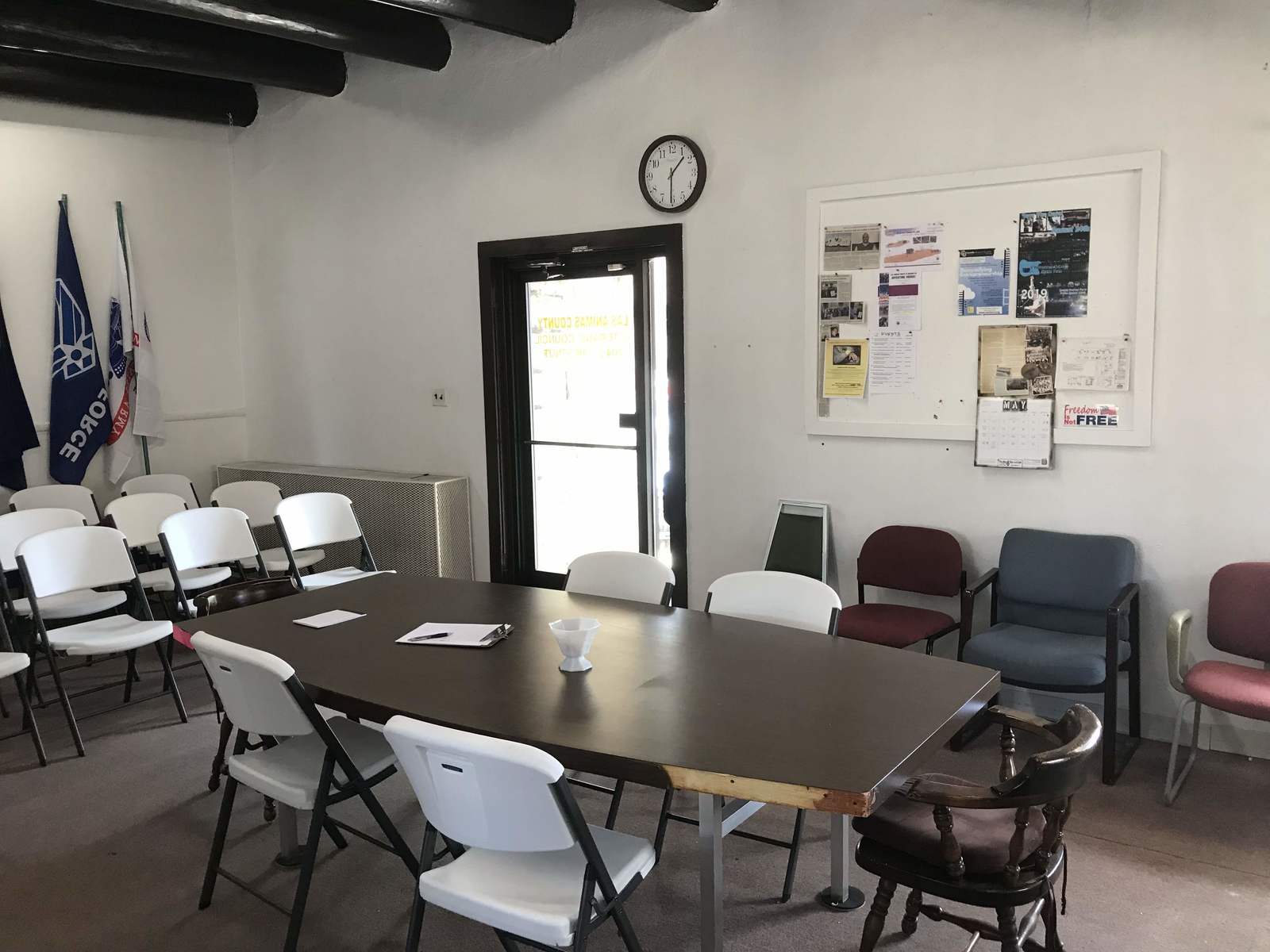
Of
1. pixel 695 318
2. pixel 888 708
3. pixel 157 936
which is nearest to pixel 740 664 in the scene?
pixel 888 708

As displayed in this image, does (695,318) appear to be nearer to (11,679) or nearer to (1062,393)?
(1062,393)

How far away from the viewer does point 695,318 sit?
509 cm

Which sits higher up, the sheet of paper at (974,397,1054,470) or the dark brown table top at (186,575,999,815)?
the sheet of paper at (974,397,1054,470)

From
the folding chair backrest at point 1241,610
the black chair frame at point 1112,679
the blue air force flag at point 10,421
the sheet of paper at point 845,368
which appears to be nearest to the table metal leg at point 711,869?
the black chair frame at point 1112,679

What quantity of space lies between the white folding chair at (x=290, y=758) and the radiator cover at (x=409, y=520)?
2783 mm

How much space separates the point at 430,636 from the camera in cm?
316

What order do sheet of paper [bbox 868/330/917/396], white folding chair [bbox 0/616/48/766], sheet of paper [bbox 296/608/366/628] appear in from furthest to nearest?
sheet of paper [bbox 868/330/917/396] < white folding chair [bbox 0/616/48/766] < sheet of paper [bbox 296/608/366/628]

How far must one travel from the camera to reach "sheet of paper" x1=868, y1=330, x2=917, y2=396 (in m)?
4.48

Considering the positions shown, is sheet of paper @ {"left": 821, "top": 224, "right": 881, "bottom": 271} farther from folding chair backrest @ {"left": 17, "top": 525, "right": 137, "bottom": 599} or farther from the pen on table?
folding chair backrest @ {"left": 17, "top": 525, "right": 137, "bottom": 599}

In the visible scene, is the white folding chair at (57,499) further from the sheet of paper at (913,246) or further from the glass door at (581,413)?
the sheet of paper at (913,246)

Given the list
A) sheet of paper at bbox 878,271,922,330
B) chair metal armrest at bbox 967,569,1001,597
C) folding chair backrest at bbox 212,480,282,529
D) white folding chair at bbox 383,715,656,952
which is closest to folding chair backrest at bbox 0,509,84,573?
folding chair backrest at bbox 212,480,282,529

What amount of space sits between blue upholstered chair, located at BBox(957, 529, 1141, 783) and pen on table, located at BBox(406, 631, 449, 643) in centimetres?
202

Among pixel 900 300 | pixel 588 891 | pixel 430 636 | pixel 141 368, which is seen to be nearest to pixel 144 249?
pixel 141 368

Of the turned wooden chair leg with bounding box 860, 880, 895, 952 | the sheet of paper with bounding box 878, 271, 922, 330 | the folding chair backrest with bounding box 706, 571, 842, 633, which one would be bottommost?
the turned wooden chair leg with bounding box 860, 880, 895, 952
